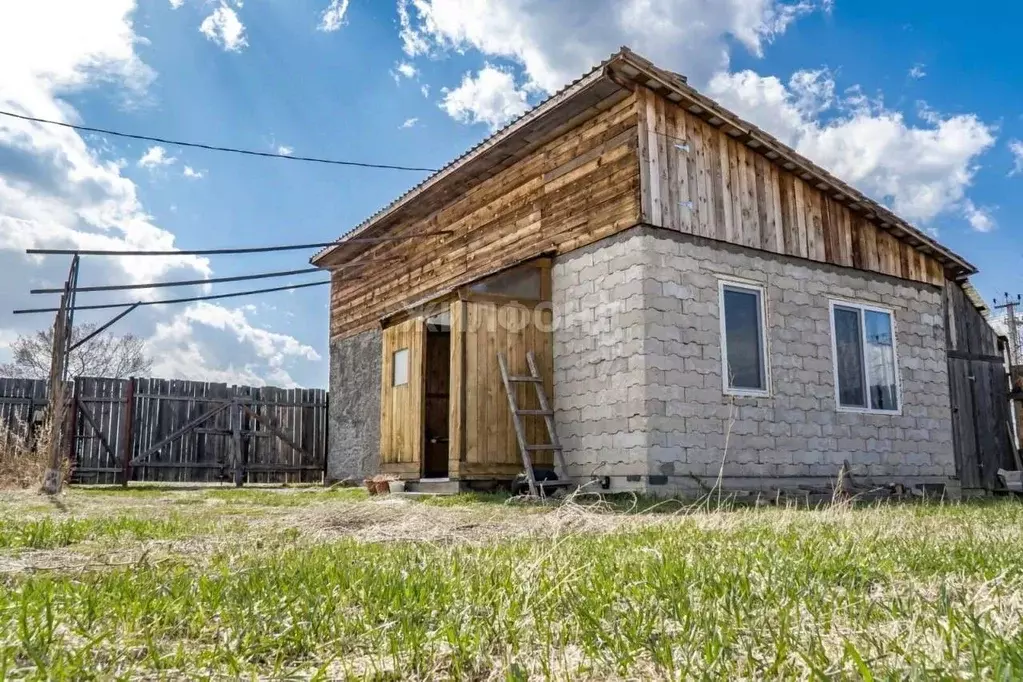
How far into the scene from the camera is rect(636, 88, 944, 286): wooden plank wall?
10.5 m

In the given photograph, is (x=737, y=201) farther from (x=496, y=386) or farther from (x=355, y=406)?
(x=355, y=406)

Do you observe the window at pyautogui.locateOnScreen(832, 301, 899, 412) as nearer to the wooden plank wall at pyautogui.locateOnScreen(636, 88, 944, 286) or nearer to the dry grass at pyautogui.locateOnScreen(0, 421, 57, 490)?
the wooden plank wall at pyautogui.locateOnScreen(636, 88, 944, 286)

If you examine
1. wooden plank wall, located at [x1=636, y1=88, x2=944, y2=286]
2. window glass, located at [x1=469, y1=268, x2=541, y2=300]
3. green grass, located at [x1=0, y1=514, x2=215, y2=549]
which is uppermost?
wooden plank wall, located at [x1=636, y1=88, x2=944, y2=286]

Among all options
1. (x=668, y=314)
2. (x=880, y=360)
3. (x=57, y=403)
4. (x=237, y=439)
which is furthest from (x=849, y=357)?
(x=237, y=439)

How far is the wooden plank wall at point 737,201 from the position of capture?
10539 mm

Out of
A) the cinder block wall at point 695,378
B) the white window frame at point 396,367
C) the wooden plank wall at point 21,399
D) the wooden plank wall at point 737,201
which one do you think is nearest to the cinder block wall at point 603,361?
the cinder block wall at point 695,378

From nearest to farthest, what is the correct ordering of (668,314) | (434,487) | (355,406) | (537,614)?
(537,614), (668,314), (434,487), (355,406)

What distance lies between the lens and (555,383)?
11398 mm

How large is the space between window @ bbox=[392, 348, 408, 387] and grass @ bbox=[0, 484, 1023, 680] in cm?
807

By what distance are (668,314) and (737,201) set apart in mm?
2293

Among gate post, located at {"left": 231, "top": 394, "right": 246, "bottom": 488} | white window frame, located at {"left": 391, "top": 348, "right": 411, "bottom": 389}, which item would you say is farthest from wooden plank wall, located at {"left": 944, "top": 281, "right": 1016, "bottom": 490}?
gate post, located at {"left": 231, "top": 394, "right": 246, "bottom": 488}

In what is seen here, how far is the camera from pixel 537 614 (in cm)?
237

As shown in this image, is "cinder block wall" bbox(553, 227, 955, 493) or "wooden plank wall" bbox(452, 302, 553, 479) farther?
"wooden plank wall" bbox(452, 302, 553, 479)

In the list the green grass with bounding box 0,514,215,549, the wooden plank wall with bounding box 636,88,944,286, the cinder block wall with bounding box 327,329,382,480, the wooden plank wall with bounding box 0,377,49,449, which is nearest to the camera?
the green grass with bounding box 0,514,215,549
